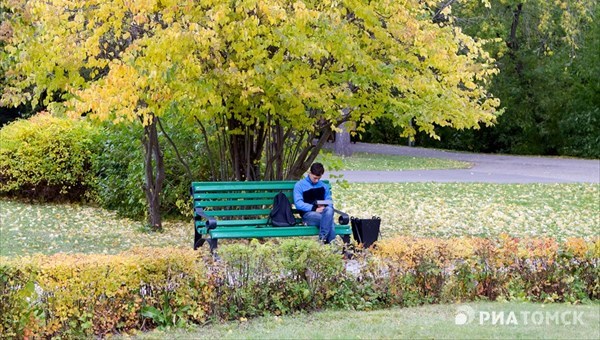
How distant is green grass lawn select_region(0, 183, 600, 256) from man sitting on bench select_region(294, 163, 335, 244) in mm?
2399

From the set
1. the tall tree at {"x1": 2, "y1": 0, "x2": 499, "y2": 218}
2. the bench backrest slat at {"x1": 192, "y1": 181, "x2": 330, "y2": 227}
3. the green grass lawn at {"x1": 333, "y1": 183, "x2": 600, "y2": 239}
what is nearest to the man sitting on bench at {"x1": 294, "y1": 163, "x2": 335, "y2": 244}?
the bench backrest slat at {"x1": 192, "y1": 181, "x2": 330, "y2": 227}

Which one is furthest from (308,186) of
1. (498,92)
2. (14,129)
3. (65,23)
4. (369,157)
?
(498,92)

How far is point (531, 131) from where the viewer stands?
37.1 metres

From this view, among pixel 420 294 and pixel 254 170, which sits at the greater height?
pixel 254 170

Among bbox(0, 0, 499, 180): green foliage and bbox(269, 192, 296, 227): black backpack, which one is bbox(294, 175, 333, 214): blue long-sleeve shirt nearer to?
bbox(269, 192, 296, 227): black backpack

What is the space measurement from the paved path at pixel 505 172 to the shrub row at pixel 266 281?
1455cm

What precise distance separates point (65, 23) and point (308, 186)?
3414 millimetres

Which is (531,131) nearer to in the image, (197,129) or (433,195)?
(433,195)

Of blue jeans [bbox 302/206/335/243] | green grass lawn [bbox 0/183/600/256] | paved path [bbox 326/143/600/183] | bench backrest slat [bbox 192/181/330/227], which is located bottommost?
green grass lawn [bbox 0/183/600/256]

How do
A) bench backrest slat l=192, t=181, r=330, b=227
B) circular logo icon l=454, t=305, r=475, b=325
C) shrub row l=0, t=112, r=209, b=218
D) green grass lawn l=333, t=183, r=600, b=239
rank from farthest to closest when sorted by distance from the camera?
shrub row l=0, t=112, r=209, b=218 → green grass lawn l=333, t=183, r=600, b=239 → bench backrest slat l=192, t=181, r=330, b=227 → circular logo icon l=454, t=305, r=475, b=325

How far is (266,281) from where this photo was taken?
23.0 feet

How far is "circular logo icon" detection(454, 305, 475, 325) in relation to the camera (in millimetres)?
6488

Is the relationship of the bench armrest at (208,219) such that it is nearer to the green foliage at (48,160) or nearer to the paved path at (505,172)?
the green foliage at (48,160)

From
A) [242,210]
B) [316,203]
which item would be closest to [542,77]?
[242,210]
